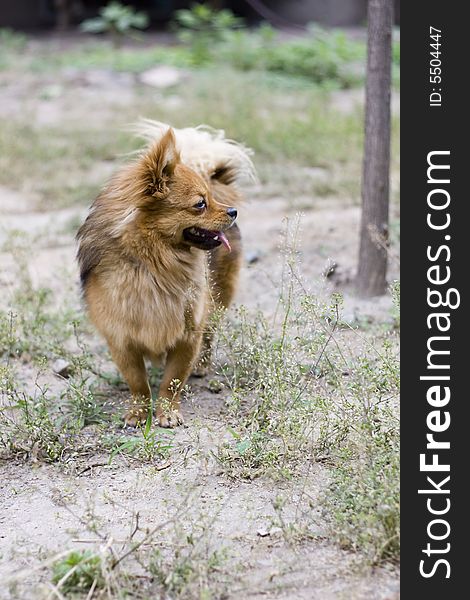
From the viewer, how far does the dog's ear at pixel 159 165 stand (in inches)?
170

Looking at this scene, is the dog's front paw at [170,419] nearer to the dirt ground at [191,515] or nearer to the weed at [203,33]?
the dirt ground at [191,515]

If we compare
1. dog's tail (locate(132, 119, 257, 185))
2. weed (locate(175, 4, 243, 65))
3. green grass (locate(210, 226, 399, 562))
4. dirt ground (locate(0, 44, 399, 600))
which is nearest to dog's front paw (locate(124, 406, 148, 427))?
dirt ground (locate(0, 44, 399, 600))

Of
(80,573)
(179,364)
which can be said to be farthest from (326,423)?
(80,573)

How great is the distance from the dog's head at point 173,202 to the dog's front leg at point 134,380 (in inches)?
25.4

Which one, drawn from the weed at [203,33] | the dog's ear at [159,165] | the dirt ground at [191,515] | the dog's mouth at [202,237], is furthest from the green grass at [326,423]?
the weed at [203,33]

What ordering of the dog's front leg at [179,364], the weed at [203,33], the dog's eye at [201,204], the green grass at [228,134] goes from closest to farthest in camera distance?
the dog's eye at [201,204]
the dog's front leg at [179,364]
the green grass at [228,134]
the weed at [203,33]

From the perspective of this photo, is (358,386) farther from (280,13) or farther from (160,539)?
(280,13)

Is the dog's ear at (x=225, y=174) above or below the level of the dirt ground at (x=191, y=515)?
above

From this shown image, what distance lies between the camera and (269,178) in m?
8.75

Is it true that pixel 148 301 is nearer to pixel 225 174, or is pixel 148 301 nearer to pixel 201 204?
pixel 201 204

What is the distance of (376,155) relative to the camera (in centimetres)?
582

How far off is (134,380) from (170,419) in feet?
0.99

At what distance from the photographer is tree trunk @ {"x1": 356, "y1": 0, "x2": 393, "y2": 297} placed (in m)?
5.66

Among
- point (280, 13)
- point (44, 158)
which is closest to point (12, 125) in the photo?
point (44, 158)
